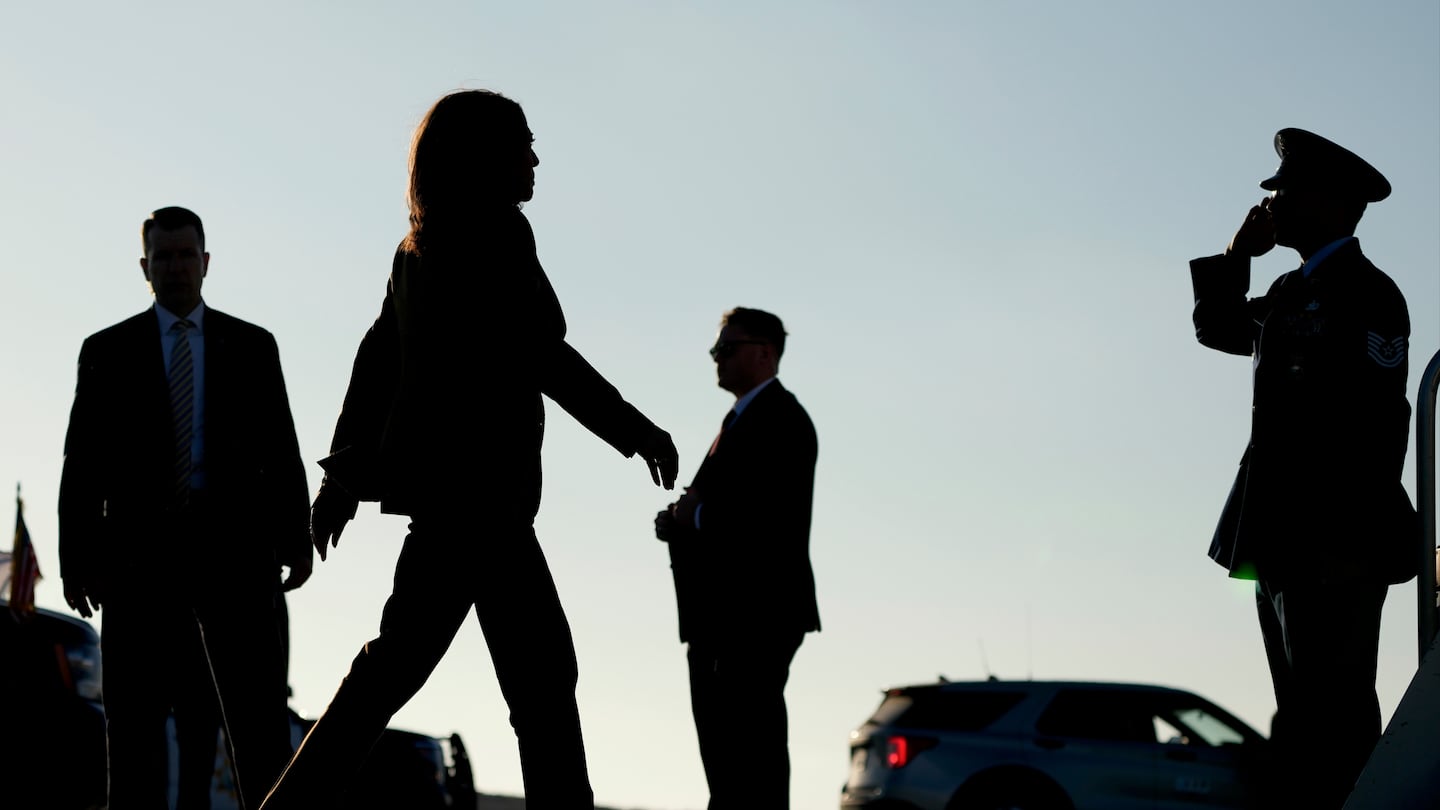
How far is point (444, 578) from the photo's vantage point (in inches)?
186

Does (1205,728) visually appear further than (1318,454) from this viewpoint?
Yes

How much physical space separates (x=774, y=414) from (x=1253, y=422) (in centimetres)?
278

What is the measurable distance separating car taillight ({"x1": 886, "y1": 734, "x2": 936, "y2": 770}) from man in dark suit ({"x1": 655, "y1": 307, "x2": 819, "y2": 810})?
791 cm

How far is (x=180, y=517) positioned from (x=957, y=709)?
1049cm

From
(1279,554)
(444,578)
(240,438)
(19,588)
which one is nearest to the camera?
(444,578)

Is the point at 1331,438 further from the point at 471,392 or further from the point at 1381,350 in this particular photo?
the point at 471,392

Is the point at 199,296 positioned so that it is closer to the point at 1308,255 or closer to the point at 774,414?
the point at 774,414

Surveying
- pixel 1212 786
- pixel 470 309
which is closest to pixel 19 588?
pixel 470 309

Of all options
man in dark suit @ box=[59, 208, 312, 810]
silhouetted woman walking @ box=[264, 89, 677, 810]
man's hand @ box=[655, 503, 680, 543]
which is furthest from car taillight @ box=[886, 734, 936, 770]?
silhouetted woman walking @ box=[264, 89, 677, 810]

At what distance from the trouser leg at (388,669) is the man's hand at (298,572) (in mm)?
1850

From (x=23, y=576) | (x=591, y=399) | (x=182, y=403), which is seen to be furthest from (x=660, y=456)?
(x=23, y=576)

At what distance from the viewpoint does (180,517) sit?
638 cm

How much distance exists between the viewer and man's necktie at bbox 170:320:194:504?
6453 millimetres

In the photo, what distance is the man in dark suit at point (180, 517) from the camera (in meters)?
6.23
